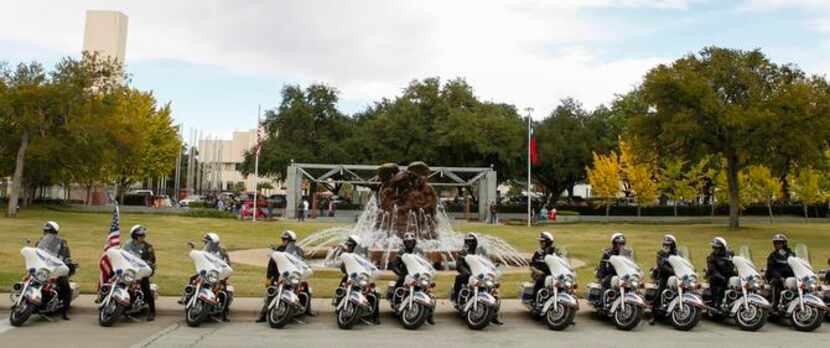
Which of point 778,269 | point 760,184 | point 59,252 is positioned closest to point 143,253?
point 59,252

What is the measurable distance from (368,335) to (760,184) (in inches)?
1974

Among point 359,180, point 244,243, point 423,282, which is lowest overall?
point 244,243

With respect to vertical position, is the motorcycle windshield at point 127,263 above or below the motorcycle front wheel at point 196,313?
above

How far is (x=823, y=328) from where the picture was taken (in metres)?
11.8

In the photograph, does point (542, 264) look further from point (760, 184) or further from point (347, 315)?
point (760, 184)

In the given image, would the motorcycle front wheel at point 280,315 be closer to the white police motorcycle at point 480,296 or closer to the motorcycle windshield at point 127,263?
the motorcycle windshield at point 127,263

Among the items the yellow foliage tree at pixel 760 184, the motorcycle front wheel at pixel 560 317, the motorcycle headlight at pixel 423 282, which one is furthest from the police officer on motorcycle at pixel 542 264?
the yellow foliage tree at pixel 760 184

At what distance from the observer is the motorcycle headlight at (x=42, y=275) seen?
34.6ft

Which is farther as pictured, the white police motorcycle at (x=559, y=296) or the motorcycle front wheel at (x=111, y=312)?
the white police motorcycle at (x=559, y=296)

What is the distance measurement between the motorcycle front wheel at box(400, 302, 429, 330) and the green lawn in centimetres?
339

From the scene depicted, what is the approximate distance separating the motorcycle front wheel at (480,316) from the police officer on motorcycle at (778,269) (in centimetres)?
492

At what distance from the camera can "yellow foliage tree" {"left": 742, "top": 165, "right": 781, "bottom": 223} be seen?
52.1 meters

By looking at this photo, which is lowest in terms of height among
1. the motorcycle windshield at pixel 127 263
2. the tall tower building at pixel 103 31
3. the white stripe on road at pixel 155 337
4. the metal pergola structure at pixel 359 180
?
the white stripe on road at pixel 155 337

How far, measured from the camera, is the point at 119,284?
10641 mm
